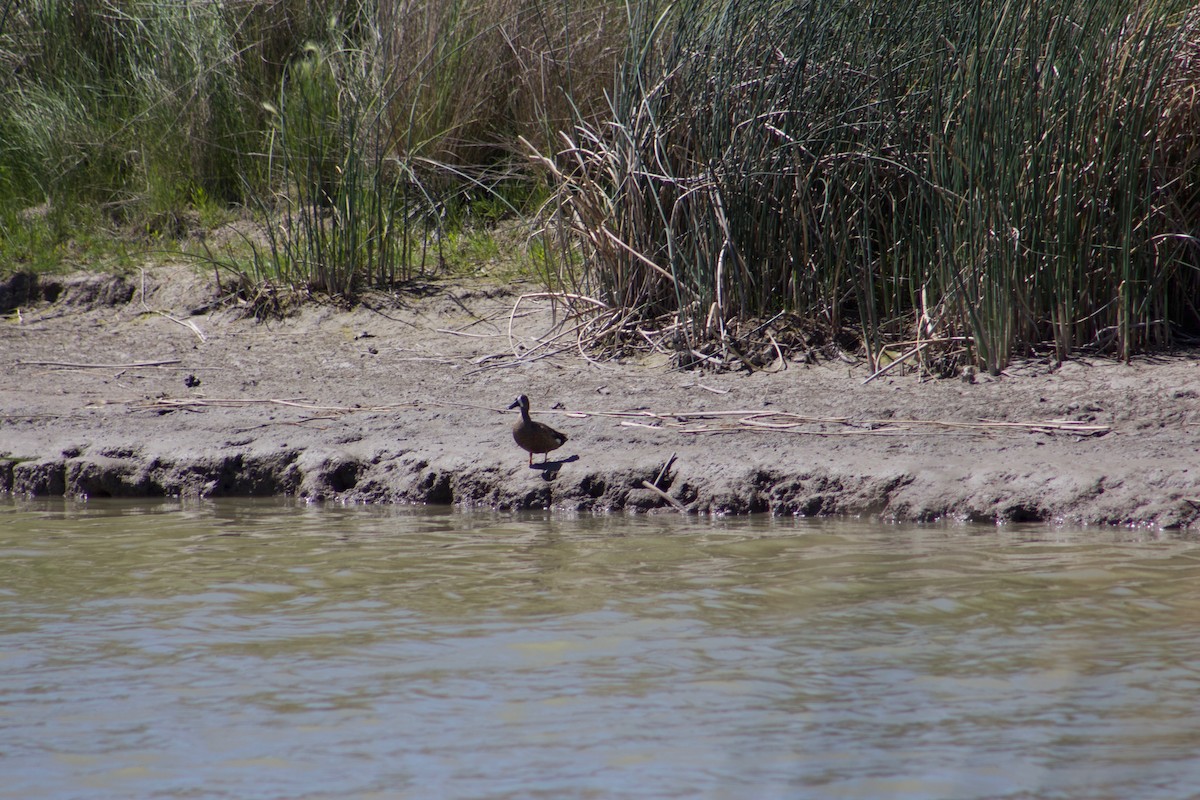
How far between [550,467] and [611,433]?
41 centimetres

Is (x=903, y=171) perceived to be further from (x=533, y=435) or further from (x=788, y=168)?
(x=533, y=435)

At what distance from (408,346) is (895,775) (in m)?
4.61

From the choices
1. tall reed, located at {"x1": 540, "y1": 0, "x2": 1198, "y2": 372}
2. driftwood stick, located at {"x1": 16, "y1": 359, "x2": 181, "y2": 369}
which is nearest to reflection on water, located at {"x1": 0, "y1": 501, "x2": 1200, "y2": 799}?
tall reed, located at {"x1": 540, "y1": 0, "x2": 1198, "y2": 372}

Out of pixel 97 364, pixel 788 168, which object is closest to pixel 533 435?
pixel 788 168

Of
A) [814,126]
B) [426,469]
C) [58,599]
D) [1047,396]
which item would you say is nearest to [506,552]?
[426,469]

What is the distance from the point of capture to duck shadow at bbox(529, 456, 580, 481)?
4387 millimetres

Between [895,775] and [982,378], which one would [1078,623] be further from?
[982,378]

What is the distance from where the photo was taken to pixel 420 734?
2.38 meters

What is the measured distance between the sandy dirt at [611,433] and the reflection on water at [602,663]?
25cm

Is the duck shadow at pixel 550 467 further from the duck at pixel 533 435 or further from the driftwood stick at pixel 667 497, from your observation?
the driftwood stick at pixel 667 497

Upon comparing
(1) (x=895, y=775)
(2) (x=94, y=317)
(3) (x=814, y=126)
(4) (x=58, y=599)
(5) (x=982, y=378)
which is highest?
(3) (x=814, y=126)

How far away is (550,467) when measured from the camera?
14.5 feet

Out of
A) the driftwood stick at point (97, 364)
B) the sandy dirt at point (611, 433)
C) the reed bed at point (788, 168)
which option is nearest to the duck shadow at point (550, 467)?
the sandy dirt at point (611, 433)

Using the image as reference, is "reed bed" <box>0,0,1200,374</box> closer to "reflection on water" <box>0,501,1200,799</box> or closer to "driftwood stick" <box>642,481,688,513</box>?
"driftwood stick" <box>642,481,688,513</box>
